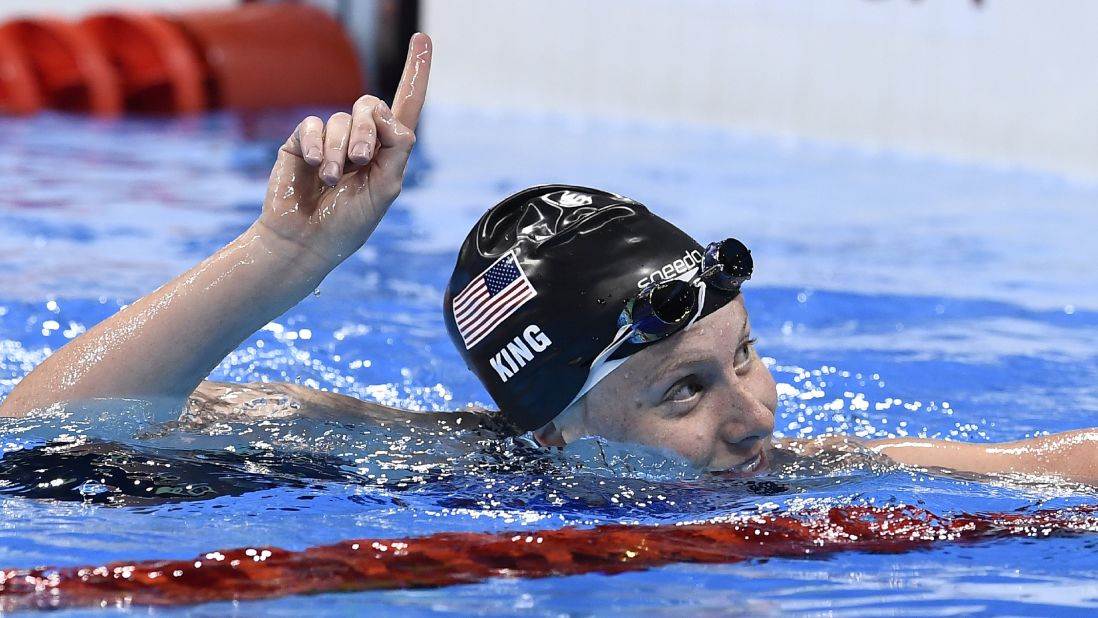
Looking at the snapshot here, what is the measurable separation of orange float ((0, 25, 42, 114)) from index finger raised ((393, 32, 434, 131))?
8.09 metres

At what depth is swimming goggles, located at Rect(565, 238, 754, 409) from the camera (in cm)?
270

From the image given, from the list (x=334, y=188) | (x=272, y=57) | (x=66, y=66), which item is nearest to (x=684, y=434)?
(x=334, y=188)

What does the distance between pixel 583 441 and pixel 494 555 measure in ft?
1.46

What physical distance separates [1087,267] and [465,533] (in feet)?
15.1

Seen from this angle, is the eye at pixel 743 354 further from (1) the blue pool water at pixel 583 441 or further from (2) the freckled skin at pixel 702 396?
(1) the blue pool water at pixel 583 441

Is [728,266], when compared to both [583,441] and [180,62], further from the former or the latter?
[180,62]

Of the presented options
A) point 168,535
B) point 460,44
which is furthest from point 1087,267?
point 460,44

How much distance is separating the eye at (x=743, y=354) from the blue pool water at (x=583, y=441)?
0.76 feet

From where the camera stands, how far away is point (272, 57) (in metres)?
11.6

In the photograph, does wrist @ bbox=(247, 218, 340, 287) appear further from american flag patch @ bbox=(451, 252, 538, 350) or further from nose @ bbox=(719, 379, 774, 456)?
nose @ bbox=(719, 379, 774, 456)

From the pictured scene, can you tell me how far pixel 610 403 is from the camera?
280cm

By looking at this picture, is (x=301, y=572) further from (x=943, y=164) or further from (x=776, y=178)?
(x=943, y=164)

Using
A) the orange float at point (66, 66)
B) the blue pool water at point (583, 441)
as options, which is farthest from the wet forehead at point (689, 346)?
the orange float at point (66, 66)

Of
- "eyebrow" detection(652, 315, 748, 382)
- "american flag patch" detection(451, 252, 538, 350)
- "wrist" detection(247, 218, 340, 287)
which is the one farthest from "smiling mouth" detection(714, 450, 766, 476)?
"wrist" detection(247, 218, 340, 287)
